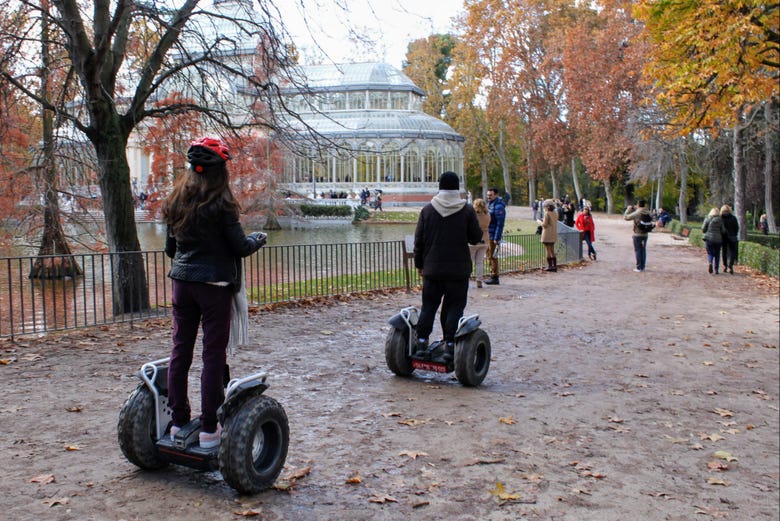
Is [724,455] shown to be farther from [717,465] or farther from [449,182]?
[449,182]

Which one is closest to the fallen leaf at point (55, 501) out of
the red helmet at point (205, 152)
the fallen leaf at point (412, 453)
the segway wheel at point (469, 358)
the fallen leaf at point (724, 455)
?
the red helmet at point (205, 152)

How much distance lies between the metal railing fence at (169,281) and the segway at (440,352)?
129 inches

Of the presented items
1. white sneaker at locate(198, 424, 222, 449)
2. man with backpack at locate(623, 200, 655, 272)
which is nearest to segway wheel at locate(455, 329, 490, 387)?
white sneaker at locate(198, 424, 222, 449)

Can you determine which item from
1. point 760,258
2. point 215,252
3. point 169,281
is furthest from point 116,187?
point 760,258

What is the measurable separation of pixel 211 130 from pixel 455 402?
9.24m

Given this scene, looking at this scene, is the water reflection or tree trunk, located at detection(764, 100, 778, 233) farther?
tree trunk, located at detection(764, 100, 778, 233)

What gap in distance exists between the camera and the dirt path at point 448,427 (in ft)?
16.9

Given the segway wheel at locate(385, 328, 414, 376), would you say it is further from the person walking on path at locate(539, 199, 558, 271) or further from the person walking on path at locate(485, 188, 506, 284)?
the person walking on path at locate(539, 199, 558, 271)

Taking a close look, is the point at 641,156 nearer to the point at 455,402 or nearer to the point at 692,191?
the point at 692,191

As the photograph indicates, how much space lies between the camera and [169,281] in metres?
17.1

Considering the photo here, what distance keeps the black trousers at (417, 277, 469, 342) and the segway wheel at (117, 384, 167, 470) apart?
12.2ft

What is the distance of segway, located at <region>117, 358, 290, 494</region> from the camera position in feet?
15.9

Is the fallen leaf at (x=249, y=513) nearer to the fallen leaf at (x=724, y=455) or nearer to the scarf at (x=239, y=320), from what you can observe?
the scarf at (x=239, y=320)

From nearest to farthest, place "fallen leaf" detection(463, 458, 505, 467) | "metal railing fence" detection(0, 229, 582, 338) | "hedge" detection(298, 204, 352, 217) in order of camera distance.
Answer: "fallen leaf" detection(463, 458, 505, 467) < "metal railing fence" detection(0, 229, 582, 338) < "hedge" detection(298, 204, 352, 217)
